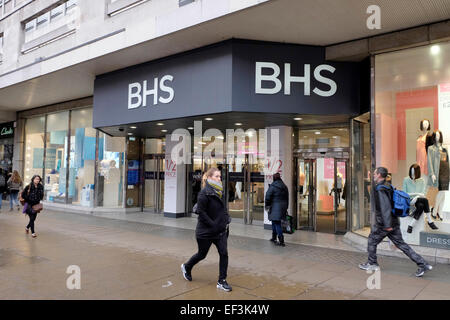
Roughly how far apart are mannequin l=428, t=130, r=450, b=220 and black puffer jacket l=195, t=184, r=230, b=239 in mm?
5017

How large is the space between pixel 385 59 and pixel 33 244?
8.98 meters

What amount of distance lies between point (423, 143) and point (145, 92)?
725 cm

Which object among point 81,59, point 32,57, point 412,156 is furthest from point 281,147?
point 32,57

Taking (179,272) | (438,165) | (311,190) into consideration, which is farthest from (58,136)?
(438,165)

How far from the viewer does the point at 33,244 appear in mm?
7938

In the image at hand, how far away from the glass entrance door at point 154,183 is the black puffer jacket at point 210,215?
9997 millimetres

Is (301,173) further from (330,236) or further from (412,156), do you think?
(412,156)

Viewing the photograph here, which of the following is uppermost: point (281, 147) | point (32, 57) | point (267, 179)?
point (32, 57)

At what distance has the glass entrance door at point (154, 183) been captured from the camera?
1470 cm

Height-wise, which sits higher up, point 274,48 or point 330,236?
point 274,48

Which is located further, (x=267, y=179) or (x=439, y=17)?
(x=267, y=179)

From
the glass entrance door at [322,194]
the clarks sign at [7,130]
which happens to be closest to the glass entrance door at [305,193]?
the glass entrance door at [322,194]

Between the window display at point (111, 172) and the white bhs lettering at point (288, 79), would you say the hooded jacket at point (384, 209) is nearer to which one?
the white bhs lettering at point (288, 79)
